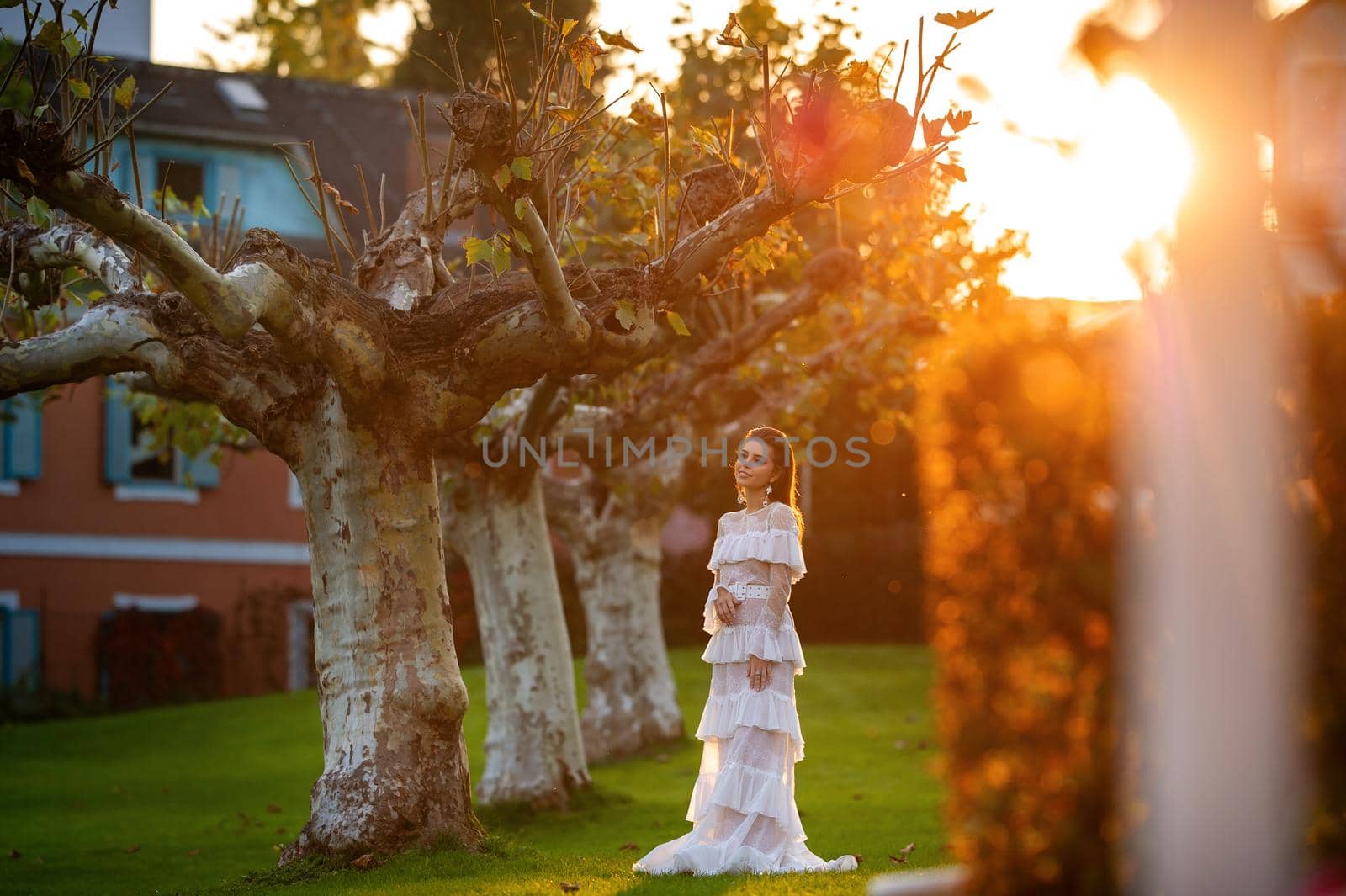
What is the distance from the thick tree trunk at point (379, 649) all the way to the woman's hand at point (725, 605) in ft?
5.44

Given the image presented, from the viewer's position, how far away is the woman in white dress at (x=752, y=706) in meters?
8.21

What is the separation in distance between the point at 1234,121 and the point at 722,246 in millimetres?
5379

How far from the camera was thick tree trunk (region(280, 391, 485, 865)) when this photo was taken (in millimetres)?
8688

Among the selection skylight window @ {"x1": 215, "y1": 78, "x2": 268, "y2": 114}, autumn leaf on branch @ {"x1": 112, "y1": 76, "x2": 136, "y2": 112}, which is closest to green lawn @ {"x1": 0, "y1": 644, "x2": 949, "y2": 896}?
autumn leaf on branch @ {"x1": 112, "y1": 76, "x2": 136, "y2": 112}

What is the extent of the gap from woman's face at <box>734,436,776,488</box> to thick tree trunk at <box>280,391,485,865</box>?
6.22 feet

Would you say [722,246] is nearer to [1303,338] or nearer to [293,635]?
[1303,338]

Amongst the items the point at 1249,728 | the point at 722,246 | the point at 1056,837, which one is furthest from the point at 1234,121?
the point at 722,246

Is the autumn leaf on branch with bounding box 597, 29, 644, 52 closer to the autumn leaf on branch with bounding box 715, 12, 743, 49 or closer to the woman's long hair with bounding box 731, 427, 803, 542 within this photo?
Answer: the autumn leaf on branch with bounding box 715, 12, 743, 49

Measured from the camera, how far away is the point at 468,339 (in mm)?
8820

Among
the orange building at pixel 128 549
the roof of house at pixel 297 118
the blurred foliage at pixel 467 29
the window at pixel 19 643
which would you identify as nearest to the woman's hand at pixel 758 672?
the orange building at pixel 128 549

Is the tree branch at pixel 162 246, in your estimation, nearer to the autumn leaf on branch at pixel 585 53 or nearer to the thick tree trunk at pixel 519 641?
the autumn leaf on branch at pixel 585 53

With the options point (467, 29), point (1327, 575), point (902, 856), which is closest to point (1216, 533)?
point (1327, 575)

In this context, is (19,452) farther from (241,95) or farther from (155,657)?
A: (241,95)

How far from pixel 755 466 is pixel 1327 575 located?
16.8 ft
